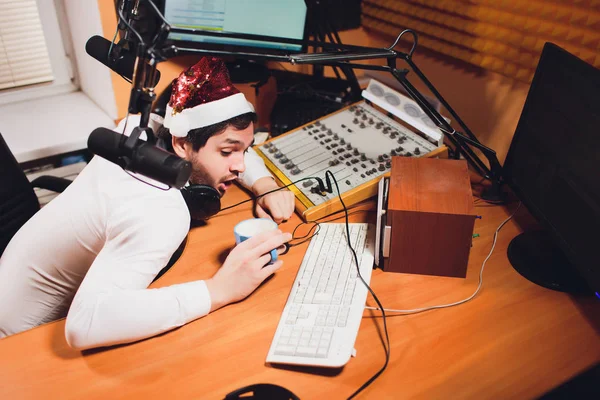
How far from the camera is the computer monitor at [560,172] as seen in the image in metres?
1.04

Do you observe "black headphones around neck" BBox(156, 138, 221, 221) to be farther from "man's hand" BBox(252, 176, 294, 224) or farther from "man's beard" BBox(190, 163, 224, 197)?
"man's hand" BBox(252, 176, 294, 224)

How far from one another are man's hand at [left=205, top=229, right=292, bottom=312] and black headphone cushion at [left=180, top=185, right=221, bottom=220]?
0.18 meters

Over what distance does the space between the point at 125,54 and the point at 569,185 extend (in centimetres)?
93

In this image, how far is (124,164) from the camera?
0.84m

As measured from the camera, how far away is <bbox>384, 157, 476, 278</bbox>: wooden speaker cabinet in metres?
1.12

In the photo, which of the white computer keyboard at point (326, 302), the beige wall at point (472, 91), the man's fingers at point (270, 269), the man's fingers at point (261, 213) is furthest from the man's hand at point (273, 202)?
the beige wall at point (472, 91)

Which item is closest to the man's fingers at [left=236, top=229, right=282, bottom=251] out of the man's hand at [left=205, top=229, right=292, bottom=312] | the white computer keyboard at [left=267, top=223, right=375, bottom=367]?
the man's hand at [left=205, top=229, right=292, bottom=312]

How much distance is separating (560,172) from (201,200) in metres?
0.81

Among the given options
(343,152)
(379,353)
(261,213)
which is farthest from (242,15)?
(379,353)

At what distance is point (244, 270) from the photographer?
1129mm

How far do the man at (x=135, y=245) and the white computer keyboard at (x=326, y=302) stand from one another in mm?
98

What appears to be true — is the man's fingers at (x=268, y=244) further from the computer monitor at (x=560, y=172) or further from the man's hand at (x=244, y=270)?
the computer monitor at (x=560, y=172)

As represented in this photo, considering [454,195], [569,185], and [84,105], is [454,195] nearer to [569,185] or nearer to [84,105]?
[569,185]

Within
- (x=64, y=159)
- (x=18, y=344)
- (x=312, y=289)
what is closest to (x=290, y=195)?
(x=312, y=289)
